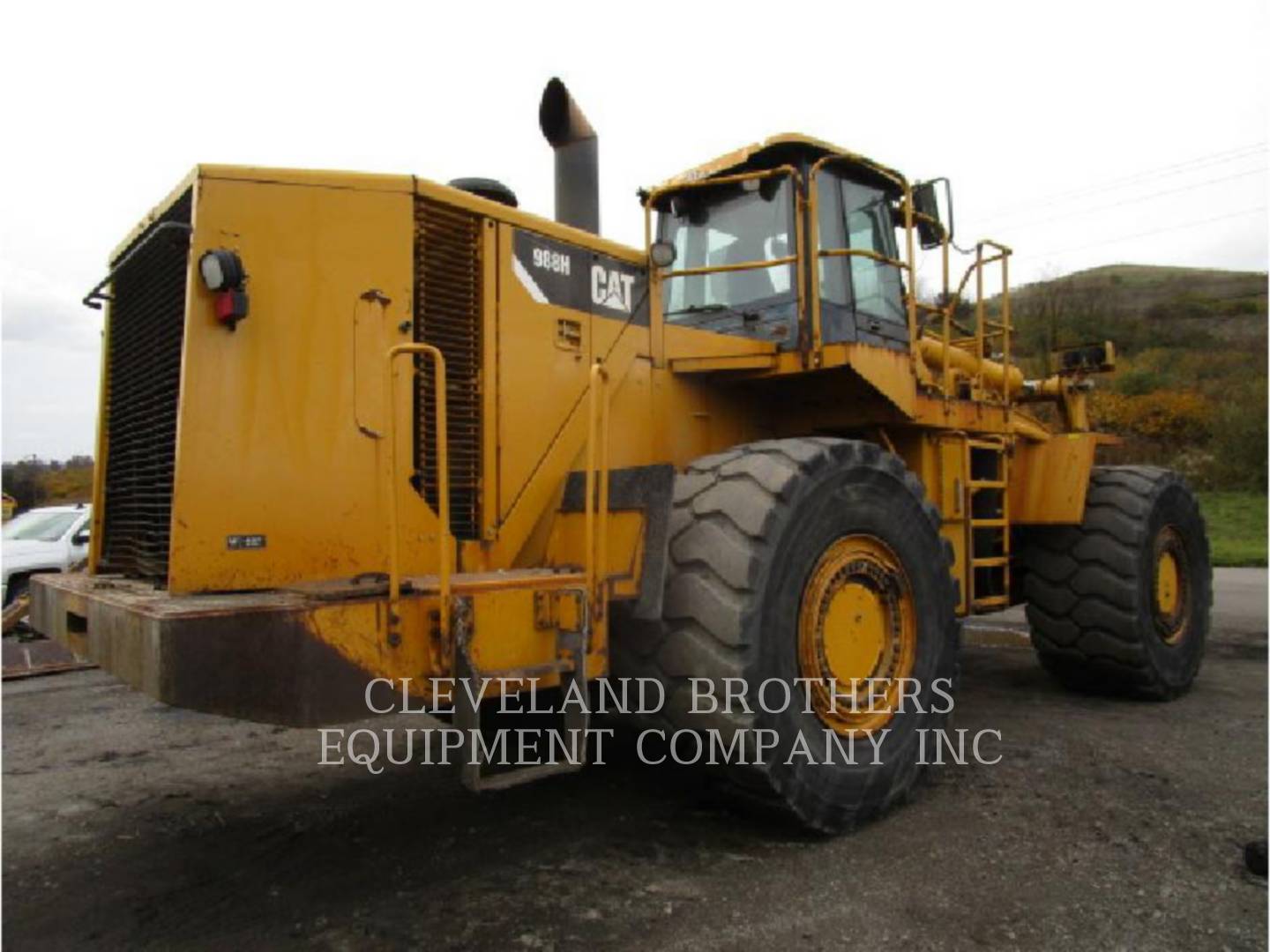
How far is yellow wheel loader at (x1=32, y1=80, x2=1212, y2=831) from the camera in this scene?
2.94 metres

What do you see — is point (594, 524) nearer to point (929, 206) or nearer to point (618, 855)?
point (618, 855)

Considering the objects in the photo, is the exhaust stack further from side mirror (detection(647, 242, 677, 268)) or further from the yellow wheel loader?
side mirror (detection(647, 242, 677, 268))

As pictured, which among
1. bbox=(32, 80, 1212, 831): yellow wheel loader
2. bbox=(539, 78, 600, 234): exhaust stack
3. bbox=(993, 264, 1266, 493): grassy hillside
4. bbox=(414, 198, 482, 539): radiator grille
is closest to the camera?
bbox=(32, 80, 1212, 831): yellow wheel loader

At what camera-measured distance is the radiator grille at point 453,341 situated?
3.49m

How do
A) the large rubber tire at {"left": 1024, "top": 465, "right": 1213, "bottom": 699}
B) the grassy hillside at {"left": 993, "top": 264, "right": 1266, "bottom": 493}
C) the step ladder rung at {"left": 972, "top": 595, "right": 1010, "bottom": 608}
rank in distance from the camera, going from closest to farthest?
the step ladder rung at {"left": 972, "top": 595, "right": 1010, "bottom": 608}
the large rubber tire at {"left": 1024, "top": 465, "right": 1213, "bottom": 699}
the grassy hillside at {"left": 993, "top": 264, "right": 1266, "bottom": 493}

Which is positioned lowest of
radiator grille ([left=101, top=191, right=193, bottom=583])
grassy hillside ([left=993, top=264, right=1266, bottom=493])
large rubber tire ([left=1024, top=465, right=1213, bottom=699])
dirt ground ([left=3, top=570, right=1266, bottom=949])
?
dirt ground ([left=3, top=570, right=1266, bottom=949])

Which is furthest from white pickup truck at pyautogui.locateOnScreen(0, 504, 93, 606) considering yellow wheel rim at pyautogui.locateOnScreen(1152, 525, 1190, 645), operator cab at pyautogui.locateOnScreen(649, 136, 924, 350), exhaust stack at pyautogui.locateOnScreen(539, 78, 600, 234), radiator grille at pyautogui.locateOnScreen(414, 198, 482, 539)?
yellow wheel rim at pyautogui.locateOnScreen(1152, 525, 1190, 645)

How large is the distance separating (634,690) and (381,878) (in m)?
1.10

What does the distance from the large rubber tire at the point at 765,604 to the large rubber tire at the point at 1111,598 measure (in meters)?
2.50

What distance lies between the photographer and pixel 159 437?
11.1 ft

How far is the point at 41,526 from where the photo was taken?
35.9 feet

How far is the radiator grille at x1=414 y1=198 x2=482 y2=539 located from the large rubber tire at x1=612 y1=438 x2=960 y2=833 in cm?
81

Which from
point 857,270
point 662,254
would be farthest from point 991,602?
point 662,254

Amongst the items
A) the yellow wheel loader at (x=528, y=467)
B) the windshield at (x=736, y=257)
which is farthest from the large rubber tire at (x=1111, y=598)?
the windshield at (x=736, y=257)
